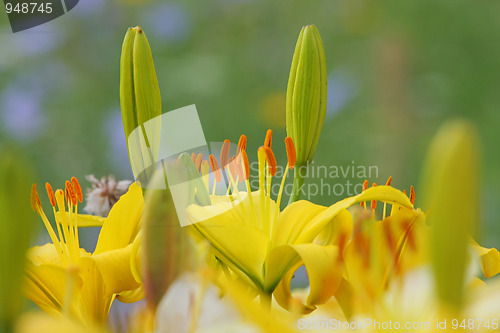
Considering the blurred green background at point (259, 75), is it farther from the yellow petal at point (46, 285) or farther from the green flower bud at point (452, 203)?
the green flower bud at point (452, 203)

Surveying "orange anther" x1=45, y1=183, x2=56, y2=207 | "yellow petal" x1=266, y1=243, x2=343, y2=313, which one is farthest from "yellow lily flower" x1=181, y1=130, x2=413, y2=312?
"orange anther" x1=45, y1=183, x2=56, y2=207

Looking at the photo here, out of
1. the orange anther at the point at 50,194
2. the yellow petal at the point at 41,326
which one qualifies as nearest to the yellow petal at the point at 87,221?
the orange anther at the point at 50,194

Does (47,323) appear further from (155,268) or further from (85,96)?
(85,96)

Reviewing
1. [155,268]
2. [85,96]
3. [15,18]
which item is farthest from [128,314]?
[85,96]

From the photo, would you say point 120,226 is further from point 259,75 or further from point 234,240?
point 259,75

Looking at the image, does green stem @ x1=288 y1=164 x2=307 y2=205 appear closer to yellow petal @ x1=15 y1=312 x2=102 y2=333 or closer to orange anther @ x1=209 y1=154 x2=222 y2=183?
orange anther @ x1=209 y1=154 x2=222 y2=183
